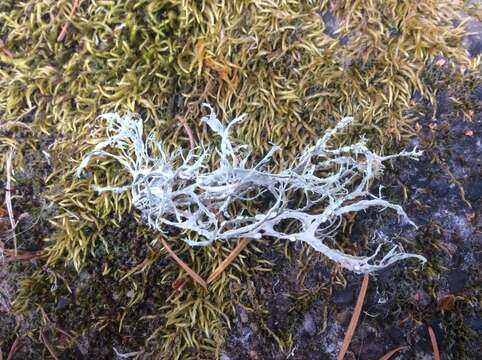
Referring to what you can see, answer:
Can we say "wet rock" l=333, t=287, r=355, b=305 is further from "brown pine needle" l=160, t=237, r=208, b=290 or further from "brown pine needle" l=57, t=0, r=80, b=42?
"brown pine needle" l=57, t=0, r=80, b=42

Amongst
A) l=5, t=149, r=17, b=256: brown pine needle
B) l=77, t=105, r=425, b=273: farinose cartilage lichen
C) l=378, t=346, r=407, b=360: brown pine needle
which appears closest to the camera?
l=77, t=105, r=425, b=273: farinose cartilage lichen

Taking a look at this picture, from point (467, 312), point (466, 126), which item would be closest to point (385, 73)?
point (466, 126)

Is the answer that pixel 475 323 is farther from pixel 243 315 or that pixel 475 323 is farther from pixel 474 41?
pixel 474 41

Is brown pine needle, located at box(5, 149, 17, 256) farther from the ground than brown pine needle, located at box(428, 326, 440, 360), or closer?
farther from the ground

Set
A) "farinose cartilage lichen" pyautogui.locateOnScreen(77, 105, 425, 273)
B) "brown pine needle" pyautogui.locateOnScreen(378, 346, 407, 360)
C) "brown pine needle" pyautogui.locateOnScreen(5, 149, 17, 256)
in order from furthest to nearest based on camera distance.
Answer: "brown pine needle" pyautogui.locateOnScreen(5, 149, 17, 256) → "brown pine needle" pyautogui.locateOnScreen(378, 346, 407, 360) → "farinose cartilage lichen" pyautogui.locateOnScreen(77, 105, 425, 273)

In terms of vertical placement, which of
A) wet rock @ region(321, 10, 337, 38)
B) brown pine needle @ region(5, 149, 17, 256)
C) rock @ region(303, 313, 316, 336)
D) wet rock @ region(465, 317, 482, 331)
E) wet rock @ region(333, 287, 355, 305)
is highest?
wet rock @ region(321, 10, 337, 38)

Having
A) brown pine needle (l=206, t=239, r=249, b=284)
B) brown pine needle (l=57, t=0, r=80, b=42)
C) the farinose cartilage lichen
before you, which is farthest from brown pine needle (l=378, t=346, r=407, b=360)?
brown pine needle (l=57, t=0, r=80, b=42)

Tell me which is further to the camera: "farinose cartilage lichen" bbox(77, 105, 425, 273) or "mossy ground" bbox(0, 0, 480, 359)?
"mossy ground" bbox(0, 0, 480, 359)
